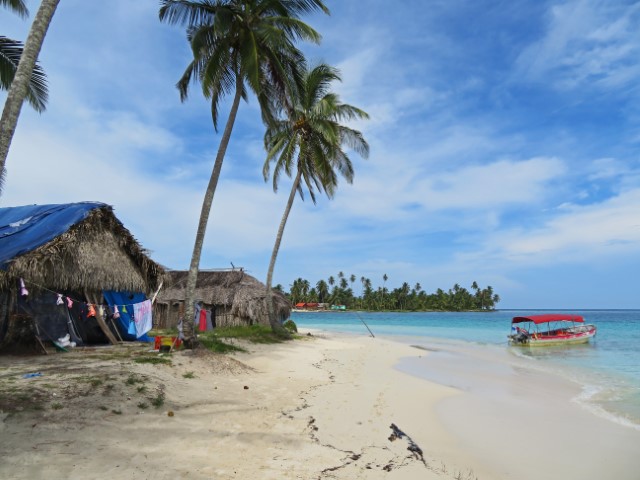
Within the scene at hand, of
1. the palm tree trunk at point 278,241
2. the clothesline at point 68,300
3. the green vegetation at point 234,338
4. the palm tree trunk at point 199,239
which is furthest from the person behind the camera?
the palm tree trunk at point 278,241

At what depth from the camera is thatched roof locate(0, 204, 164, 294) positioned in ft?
30.9

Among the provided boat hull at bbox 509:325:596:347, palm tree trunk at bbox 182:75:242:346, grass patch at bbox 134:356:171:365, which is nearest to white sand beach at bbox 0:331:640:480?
grass patch at bbox 134:356:171:365

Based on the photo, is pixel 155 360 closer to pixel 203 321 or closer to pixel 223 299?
→ pixel 203 321

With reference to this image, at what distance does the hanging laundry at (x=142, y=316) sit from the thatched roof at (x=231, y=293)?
6.47m

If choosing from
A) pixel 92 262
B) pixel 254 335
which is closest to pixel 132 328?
pixel 92 262

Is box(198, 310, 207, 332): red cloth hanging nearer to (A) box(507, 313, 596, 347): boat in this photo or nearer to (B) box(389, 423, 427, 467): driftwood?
(B) box(389, 423, 427, 467): driftwood

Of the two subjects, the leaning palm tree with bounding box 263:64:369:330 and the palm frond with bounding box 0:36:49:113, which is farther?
the leaning palm tree with bounding box 263:64:369:330

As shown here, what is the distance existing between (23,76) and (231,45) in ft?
24.0

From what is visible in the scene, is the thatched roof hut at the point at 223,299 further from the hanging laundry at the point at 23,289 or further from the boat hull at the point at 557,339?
the boat hull at the point at 557,339

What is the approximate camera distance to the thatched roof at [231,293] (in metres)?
20.7

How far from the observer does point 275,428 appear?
5.80m

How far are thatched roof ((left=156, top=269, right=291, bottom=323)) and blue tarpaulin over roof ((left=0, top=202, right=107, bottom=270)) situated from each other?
28.0 ft

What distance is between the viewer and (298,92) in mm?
13344

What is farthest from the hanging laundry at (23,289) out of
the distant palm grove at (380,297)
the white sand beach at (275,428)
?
the distant palm grove at (380,297)
